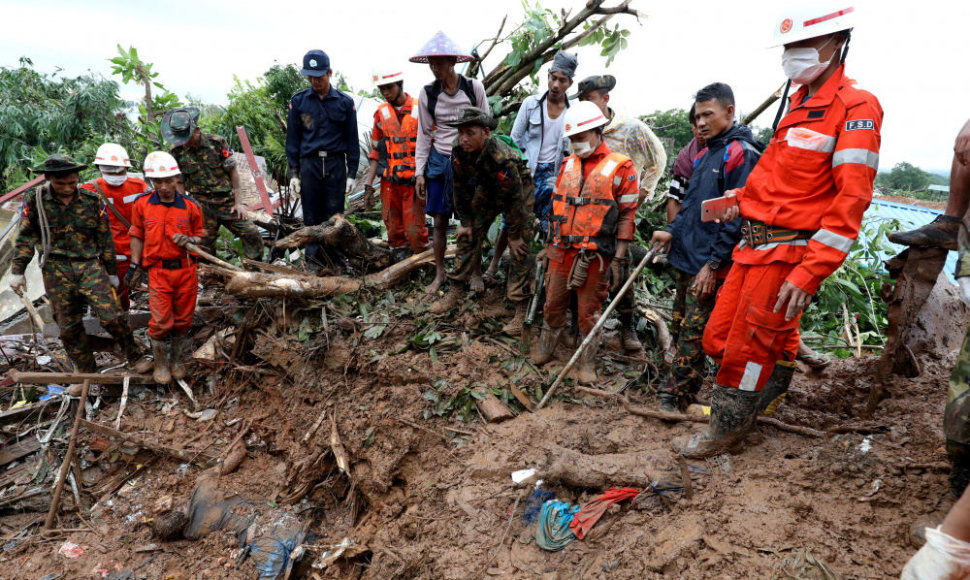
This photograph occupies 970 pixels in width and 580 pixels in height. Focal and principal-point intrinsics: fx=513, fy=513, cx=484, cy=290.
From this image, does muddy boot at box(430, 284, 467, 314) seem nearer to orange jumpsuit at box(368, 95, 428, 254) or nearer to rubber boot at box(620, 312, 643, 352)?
orange jumpsuit at box(368, 95, 428, 254)

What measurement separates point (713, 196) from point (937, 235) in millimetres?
1191

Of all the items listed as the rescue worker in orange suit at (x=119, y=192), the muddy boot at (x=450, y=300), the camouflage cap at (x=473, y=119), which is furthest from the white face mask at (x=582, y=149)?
the rescue worker in orange suit at (x=119, y=192)

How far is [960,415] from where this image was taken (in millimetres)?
1999

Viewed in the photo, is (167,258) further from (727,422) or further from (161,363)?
(727,422)

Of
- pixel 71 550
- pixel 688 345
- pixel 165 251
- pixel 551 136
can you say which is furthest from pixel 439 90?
pixel 71 550

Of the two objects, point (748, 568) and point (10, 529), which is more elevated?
point (748, 568)

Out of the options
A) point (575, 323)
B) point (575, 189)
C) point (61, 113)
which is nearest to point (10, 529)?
point (575, 323)

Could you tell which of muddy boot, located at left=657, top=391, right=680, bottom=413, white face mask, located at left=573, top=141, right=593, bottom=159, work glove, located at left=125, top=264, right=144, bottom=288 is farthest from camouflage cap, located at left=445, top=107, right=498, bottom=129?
work glove, located at left=125, top=264, right=144, bottom=288

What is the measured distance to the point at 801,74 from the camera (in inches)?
97.5

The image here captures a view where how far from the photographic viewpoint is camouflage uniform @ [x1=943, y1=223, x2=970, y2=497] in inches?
78.3

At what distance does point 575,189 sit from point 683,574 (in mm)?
2784

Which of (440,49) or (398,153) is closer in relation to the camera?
(440,49)

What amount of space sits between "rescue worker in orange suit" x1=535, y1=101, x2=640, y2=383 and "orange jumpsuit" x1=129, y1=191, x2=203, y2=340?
372 centimetres

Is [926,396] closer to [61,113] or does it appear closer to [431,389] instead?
[431,389]
